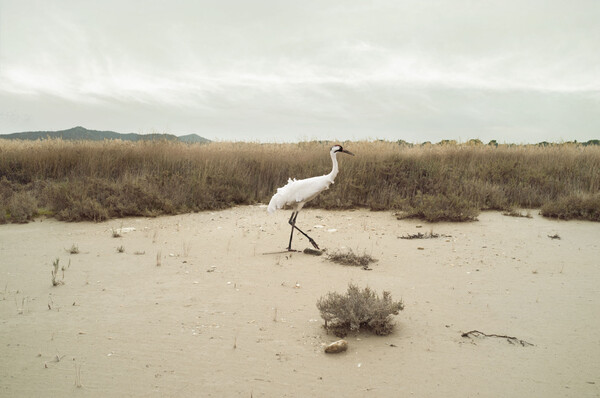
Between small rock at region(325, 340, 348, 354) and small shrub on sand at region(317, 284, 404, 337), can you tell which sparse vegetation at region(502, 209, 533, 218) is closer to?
small shrub on sand at region(317, 284, 404, 337)

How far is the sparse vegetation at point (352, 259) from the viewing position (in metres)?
7.20

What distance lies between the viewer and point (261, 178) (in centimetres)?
1459

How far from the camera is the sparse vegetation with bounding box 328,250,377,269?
7.20 metres

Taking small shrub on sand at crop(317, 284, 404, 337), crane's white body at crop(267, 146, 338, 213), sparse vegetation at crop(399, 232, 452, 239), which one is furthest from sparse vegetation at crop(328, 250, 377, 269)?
small shrub on sand at crop(317, 284, 404, 337)

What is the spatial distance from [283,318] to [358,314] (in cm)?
91

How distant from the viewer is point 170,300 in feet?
18.3

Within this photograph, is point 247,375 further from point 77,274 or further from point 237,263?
point 77,274

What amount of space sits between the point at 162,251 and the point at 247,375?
4.84 m

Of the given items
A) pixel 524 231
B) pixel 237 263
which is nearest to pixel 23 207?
pixel 237 263

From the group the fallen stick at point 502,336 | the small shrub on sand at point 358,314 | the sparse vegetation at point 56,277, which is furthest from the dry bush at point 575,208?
the sparse vegetation at point 56,277

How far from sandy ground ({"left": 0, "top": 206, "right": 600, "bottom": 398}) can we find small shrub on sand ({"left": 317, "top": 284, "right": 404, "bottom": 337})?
12 centimetres

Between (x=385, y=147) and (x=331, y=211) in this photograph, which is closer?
(x=331, y=211)

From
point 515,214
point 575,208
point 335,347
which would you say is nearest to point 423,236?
point 515,214

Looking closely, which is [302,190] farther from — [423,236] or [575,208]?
[575,208]
